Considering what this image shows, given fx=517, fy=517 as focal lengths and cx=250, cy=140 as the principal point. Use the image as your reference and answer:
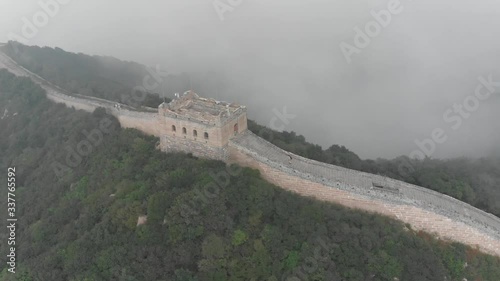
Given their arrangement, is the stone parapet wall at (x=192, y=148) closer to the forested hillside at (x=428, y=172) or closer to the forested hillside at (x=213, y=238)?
the forested hillside at (x=213, y=238)

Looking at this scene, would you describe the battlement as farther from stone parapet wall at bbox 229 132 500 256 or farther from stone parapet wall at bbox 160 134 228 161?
stone parapet wall at bbox 229 132 500 256

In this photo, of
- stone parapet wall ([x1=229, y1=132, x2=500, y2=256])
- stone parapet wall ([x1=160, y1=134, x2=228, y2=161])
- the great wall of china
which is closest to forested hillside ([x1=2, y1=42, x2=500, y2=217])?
the great wall of china

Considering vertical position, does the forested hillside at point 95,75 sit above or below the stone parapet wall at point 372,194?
above

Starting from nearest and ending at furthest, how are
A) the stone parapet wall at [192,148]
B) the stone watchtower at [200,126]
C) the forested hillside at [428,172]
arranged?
the stone watchtower at [200,126] < the stone parapet wall at [192,148] < the forested hillside at [428,172]

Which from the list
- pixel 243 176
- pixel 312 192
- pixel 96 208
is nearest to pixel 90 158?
pixel 96 208

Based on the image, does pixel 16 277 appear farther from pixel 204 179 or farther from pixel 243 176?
pixel 243 176

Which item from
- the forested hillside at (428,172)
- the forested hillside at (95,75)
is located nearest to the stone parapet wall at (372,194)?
the forested hillside at (428,172)
